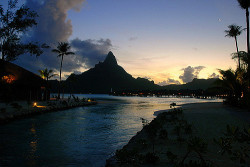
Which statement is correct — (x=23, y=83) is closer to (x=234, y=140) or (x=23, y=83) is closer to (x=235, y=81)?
(x=235, y=81)

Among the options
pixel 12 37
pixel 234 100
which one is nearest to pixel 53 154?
pixel 12 37

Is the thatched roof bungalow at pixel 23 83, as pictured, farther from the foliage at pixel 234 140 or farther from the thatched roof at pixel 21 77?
the foliage at pixel 234 140

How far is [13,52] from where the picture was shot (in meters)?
14.5

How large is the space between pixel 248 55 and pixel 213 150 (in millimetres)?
11150

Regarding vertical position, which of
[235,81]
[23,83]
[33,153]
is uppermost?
[23,83]

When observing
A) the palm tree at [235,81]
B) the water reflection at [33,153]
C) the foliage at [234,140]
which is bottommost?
the water reflection at [33,153]

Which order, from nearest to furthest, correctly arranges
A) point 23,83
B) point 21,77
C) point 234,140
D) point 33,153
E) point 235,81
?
point 234,140 < point 33,153 < point 235,81 < point 23,83 < point 21,77

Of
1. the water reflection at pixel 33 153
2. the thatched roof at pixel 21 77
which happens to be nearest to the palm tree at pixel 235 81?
the water reflection at pixel 33 153

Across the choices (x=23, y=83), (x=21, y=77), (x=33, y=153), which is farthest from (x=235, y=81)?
(x=21, y=77)

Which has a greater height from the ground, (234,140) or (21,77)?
(21,77)

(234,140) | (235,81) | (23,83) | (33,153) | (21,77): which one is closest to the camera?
(234,140)

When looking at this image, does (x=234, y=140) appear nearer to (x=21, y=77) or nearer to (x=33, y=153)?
(x=33, y=153)

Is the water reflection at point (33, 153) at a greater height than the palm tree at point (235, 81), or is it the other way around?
the palm tree at point (235, 81)

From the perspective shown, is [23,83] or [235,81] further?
[23,83]
